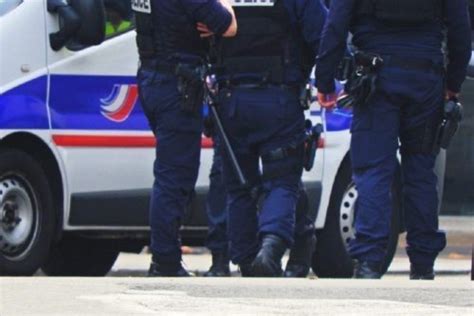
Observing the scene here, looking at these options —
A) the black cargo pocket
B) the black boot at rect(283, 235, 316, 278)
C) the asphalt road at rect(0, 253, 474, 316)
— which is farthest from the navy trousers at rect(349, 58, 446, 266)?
the black boot at rect(283, 235, 316, 278)

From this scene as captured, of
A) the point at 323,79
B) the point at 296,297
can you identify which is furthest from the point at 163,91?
the point at 296,297

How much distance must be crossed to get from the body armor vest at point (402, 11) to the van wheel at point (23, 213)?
2396mm

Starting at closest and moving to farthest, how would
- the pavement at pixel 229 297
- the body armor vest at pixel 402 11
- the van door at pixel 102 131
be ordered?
the pavement at pixel 229 297
the body armor vest at pixel 402 11
the van door at pixel 102 131

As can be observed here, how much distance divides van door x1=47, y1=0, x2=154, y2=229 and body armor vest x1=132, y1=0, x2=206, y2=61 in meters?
0.93

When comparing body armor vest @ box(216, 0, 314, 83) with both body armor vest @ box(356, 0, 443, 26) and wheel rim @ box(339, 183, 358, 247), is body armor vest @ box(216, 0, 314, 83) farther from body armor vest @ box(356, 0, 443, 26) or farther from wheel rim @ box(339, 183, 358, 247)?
wheel rim @ box(339, 183, 358, 247)

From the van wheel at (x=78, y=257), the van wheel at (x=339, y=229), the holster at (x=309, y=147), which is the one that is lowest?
the van wheel at (x=78, y=257)

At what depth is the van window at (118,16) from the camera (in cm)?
1011

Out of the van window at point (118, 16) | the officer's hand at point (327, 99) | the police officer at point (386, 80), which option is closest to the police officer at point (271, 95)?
the officer's hand at point (327, 99)

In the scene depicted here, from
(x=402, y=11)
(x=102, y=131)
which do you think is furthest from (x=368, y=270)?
(x=102, y=131)

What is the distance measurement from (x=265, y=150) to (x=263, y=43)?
20.4 inches

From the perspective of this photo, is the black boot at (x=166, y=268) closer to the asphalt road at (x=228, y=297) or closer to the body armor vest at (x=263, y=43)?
the body armor vest at (x=263, y=43)

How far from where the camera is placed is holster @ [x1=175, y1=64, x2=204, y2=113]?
8.78 m

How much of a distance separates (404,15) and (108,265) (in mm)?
3843

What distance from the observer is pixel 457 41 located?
26.9ft
